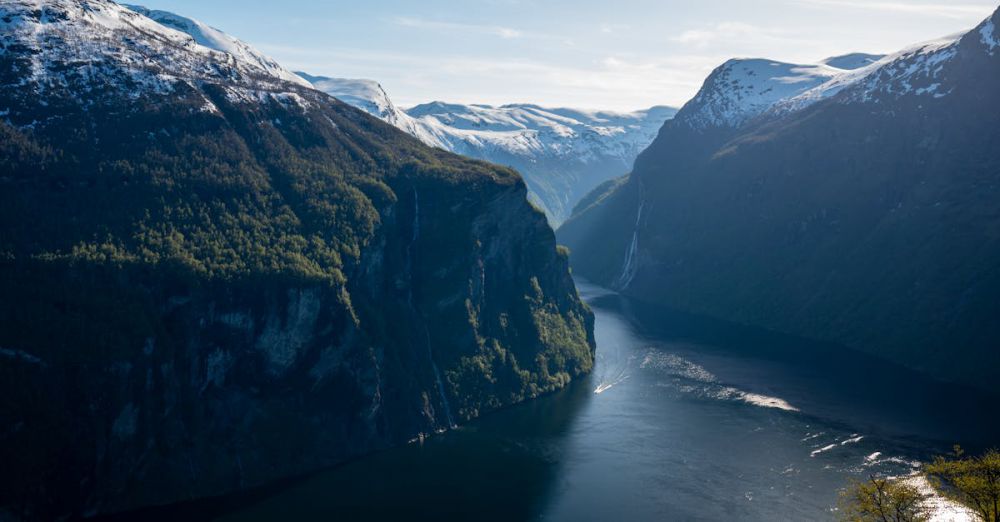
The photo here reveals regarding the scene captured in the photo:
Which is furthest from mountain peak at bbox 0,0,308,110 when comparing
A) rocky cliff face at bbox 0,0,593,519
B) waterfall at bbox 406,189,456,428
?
waterfall at bbox 406,189,456,428

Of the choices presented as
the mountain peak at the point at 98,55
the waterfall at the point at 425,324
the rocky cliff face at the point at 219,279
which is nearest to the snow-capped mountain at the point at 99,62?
the mountain peak at the point at 98,55

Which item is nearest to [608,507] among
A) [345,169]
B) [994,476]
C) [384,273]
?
[994,476]

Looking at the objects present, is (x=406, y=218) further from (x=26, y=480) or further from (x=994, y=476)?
(x=994, y=476)

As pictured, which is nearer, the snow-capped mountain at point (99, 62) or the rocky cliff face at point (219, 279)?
the rocky cliff face at point (219, 279)

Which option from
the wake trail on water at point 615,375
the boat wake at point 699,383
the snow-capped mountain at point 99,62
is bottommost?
the wake trail on water at point 615,375

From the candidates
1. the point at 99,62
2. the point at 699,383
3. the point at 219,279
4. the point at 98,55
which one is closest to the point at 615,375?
the point at 699,383

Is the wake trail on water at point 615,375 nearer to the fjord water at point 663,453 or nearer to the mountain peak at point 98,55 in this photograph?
the fjord water at point 663,453
